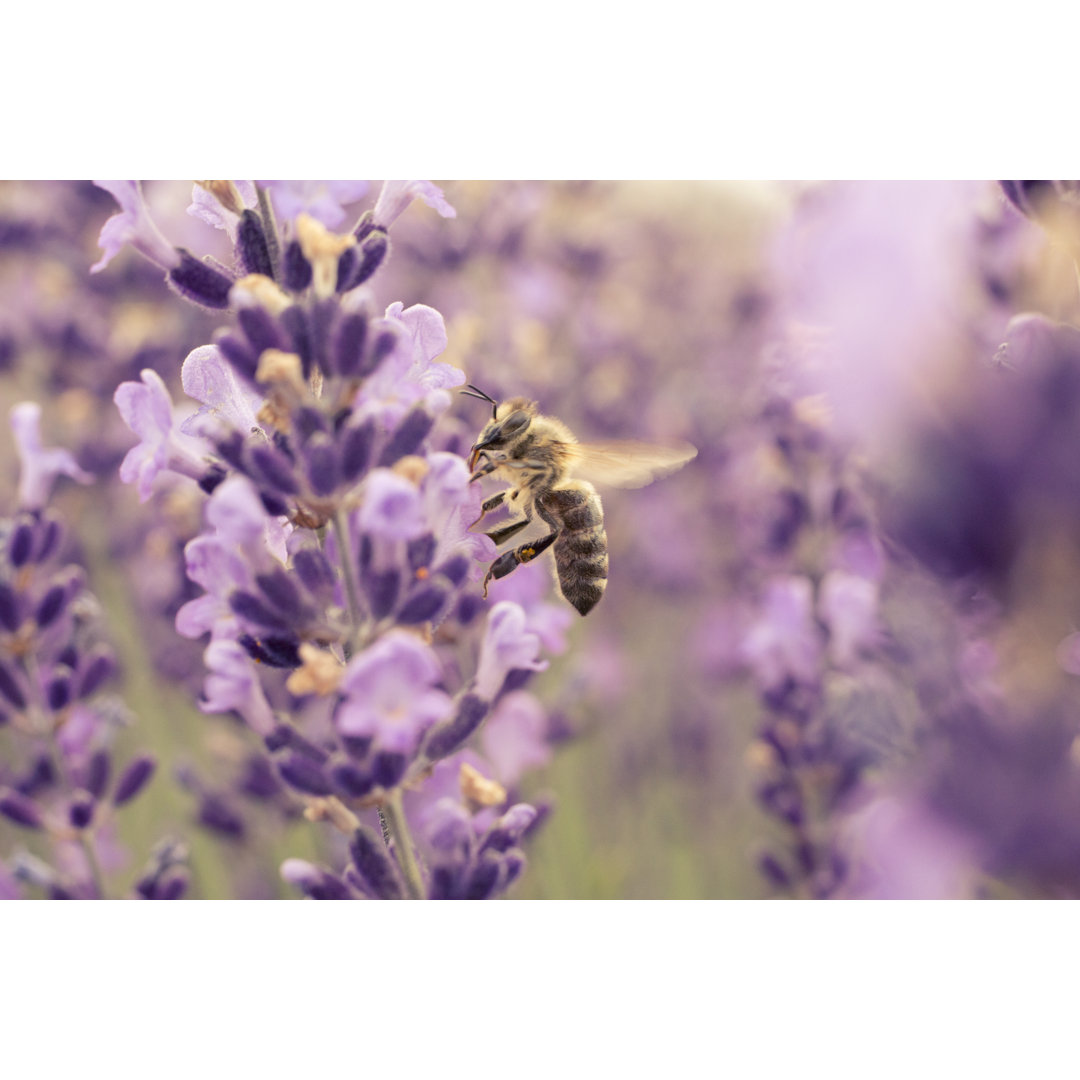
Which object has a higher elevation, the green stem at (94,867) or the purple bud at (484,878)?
the purple bud at (484,878)

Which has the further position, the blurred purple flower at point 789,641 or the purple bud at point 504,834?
the blurred purple flower at point 789,641

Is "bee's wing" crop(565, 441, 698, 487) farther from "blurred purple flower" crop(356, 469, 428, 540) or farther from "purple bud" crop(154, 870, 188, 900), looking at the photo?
"purple bud" crop(154, 870, 188, 900)

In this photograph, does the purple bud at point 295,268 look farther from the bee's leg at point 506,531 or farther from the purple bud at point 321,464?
the bee's leg at point 506,531

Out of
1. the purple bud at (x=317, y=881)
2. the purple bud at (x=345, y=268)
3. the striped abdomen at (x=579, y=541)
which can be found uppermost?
the purple bud at (x=345, y=268)

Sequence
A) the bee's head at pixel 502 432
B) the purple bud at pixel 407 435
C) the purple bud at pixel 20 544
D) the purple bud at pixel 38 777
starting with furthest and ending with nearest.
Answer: the purple bud at pixel 38 777 → the purple bud at pixel 20 544 → the bee's head at pixel 502 432 → the purple bud at pixel 407 435

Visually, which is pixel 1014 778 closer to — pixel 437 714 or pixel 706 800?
pixel 437 714

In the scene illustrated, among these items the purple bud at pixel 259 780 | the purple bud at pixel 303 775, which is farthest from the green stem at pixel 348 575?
the purple bud at pixel 259 780

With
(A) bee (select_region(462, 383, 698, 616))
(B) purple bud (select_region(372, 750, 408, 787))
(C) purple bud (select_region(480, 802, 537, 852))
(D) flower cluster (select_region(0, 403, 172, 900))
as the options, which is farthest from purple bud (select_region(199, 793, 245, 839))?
(B) purple bud (select_region(372, 750, 408, 787))

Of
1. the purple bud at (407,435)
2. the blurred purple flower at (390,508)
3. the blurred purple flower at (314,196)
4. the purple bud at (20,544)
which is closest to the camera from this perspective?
the blurred purple flower at (390,508)
